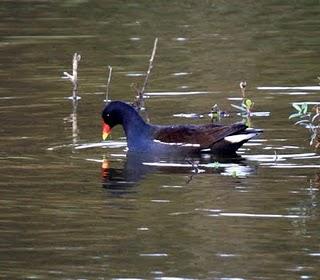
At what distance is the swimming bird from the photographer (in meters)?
15.0

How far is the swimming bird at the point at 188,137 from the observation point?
14992 mm

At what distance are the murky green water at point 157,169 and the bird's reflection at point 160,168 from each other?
0.03 m

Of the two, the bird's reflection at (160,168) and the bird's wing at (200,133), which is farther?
the bird's wing at (200,133)

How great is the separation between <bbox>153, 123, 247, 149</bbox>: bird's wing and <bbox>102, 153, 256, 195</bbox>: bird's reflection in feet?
0.58

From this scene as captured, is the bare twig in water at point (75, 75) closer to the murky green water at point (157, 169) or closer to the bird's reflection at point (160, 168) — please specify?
the murky green water at point (157, 169)

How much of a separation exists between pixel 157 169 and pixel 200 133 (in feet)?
3.13

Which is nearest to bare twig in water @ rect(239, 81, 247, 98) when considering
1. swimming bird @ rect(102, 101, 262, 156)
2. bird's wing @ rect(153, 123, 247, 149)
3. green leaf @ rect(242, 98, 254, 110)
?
green leaf @ rect(242, 98, 254, 110)

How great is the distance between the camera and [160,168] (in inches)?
570

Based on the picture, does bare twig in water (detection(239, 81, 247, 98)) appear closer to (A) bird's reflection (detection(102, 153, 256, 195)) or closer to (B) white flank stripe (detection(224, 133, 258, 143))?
(A) bird's reflection (detection(102, 153, 256, 195))

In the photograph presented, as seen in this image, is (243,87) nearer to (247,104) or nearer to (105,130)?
(247,104)

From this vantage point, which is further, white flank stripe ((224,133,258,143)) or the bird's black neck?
the bird's black neck

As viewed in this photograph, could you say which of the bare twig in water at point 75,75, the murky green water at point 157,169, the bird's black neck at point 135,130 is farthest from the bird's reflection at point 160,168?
the bare twig in water at point 75,75

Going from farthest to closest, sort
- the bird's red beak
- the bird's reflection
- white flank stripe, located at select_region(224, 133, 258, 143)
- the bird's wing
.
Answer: the bird's red beak, the bird's wing, white flank stripe, located at select_region(224, 133, 258, 143), the bird's reflection

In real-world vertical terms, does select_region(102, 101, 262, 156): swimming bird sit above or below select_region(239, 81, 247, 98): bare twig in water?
below
